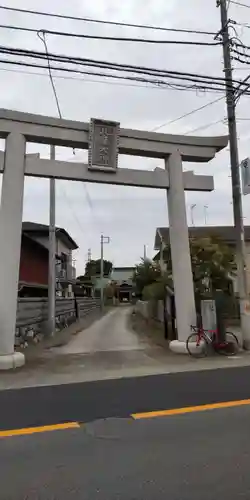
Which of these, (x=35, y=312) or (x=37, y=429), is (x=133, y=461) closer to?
(x=37, y=429)

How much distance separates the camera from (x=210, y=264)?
637 inches

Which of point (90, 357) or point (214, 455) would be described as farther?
point (90, 357)

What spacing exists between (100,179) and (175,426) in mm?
8311

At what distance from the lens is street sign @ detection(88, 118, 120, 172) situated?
41.1ft

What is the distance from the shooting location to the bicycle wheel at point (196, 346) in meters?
12.7

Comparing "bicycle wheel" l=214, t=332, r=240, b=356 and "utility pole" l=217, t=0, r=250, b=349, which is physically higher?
"utility pole" l=217, t=0, r=250, b=349

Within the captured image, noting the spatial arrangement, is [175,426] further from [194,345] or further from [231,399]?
[194,345]

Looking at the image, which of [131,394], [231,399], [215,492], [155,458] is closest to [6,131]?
[131,394]

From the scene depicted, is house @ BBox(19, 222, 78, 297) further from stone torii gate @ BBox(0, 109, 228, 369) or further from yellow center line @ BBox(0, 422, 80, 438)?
yellow center line @ BBox(0, 422, 80, 438)

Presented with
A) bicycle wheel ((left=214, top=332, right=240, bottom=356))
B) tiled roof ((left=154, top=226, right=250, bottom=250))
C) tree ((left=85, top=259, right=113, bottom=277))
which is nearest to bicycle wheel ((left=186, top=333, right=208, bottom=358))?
bicycle wheel ((left=214, top=332, right=240, bottom=356))

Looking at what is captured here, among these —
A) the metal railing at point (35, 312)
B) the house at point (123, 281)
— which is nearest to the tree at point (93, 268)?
the house at point (123, 281)

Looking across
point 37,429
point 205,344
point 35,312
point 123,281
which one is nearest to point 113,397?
point 37,429

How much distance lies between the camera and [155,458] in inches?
177

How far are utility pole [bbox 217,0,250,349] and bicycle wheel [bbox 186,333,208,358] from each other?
1528 mm
